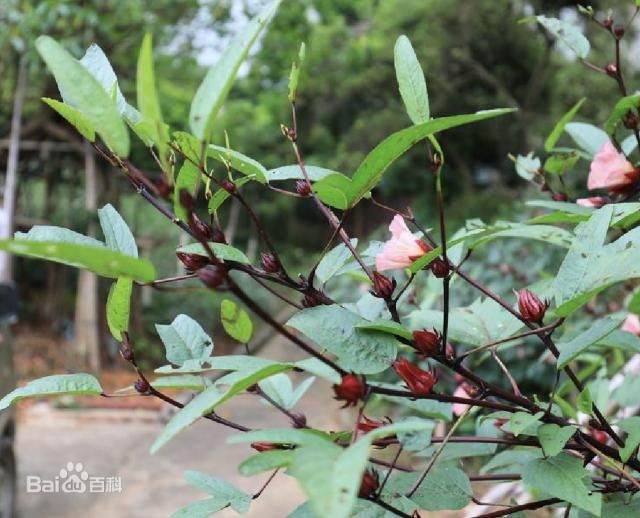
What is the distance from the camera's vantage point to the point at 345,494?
27cm

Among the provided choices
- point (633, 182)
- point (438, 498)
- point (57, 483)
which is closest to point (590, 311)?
point (633, 182)

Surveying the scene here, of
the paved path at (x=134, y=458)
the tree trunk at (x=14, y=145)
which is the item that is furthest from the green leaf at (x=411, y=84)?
the tree trunk at (x=14, y=145)

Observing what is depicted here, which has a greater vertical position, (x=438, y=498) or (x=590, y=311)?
(x=438, y=498)

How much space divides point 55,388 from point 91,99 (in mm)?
193

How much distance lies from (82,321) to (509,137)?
447cm

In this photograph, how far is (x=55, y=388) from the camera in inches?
17.1

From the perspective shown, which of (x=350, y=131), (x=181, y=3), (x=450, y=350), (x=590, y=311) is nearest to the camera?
(x=450, y=350)

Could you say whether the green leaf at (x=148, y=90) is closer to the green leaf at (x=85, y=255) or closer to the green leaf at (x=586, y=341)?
the green leaf at (x=85, y=255)

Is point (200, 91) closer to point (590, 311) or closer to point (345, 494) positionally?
point (345, 494)

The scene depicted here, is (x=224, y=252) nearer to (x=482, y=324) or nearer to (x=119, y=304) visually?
Answer: (x=119, y=304)

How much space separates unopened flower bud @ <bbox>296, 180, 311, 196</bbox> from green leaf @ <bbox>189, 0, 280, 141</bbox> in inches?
5.3

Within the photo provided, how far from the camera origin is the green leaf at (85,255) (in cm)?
28

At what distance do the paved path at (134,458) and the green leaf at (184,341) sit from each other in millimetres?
2084

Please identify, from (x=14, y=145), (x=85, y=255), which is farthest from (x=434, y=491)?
(x=14, y=145)
